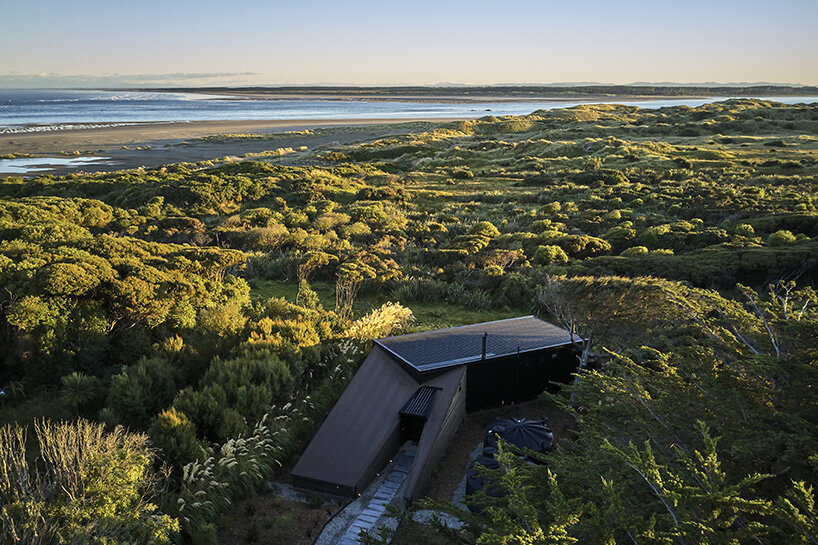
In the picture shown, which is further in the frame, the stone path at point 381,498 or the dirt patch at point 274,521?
the stone path at point 381,498

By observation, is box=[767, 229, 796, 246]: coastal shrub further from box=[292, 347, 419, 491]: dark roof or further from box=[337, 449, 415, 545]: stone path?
box=[337, 449, 415, 545]: stone path

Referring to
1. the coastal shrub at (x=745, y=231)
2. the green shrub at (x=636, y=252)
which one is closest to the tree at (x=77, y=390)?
the green shrub at (x=636, y=252)

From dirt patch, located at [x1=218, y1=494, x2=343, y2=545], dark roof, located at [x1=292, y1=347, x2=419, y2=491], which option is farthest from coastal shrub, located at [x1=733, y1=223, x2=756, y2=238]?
dirt patch, located at [x1=218, y1=494, x2=343, y2=545]

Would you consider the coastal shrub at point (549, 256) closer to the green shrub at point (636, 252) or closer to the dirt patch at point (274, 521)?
the green shrub at point (636, 252)

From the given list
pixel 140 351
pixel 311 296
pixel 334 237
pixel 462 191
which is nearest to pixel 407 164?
pixel 462 191

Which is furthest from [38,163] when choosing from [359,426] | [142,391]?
[359,426]

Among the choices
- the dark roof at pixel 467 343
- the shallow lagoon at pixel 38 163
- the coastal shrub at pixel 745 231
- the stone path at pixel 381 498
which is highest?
the shallow lagoon at pixel 38 163
